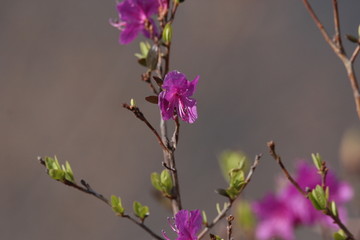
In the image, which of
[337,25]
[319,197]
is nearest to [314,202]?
[319,197]

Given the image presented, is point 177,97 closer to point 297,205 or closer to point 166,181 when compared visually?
point 166,181

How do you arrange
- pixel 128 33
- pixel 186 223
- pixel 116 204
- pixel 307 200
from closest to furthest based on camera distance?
pixel 186 223 → pixel 116 204 → pixel 128 33 → pixel 307 200

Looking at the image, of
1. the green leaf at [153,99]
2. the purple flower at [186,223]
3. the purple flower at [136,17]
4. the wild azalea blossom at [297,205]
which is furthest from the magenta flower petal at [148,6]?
the wild azalea blossom at [297,205]

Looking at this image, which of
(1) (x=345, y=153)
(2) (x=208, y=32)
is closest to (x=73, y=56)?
(2) (x=208, y=32)

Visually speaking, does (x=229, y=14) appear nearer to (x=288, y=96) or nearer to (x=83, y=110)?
(x=288, y=96)

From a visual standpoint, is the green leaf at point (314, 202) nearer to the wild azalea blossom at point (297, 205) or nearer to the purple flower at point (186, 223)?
the purple flower at point (186, 223)

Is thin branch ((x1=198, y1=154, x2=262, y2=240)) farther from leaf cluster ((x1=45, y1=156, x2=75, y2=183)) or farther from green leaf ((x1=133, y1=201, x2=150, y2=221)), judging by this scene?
leaf cluster ((x1=45, y1=156, x2=75, y2=183))

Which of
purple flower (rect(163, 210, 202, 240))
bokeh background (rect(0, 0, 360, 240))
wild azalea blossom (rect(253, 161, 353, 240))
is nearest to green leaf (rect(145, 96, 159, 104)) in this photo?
purple flower (rect(163, 210, 202, 240))
